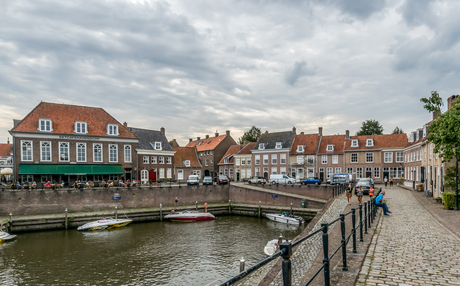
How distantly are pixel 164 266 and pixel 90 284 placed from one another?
4.70 m

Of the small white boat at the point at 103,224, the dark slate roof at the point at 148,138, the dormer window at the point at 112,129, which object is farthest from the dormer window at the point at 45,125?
the small white boat at the point at 103,224

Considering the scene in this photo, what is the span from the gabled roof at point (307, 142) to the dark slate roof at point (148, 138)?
2521 centimetres

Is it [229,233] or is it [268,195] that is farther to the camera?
[268,195]

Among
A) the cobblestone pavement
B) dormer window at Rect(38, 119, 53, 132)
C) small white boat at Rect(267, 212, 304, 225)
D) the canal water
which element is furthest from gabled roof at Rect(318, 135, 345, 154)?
dormer window at Rect(38, 119, 53, 132)

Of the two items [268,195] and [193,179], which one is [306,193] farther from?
[193,179]

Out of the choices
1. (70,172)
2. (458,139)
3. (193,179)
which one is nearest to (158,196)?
(193,179)

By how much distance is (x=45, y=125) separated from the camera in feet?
139

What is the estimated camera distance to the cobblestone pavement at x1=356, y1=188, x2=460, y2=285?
752cm

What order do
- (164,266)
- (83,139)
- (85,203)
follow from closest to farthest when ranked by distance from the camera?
(164,266)
(85,203)
(83,139)

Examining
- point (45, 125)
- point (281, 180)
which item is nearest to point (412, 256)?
point (281, 180)

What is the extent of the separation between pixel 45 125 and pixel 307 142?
45966mm

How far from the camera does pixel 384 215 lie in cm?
1933

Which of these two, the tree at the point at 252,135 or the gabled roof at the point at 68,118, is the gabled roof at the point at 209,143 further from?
the gabled roof at the point at 68,118

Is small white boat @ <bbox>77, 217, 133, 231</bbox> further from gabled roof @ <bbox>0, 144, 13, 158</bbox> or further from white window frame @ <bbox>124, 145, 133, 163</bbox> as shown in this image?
gabled roof @ <bbox>0, 144, 13, 158</bbox>
